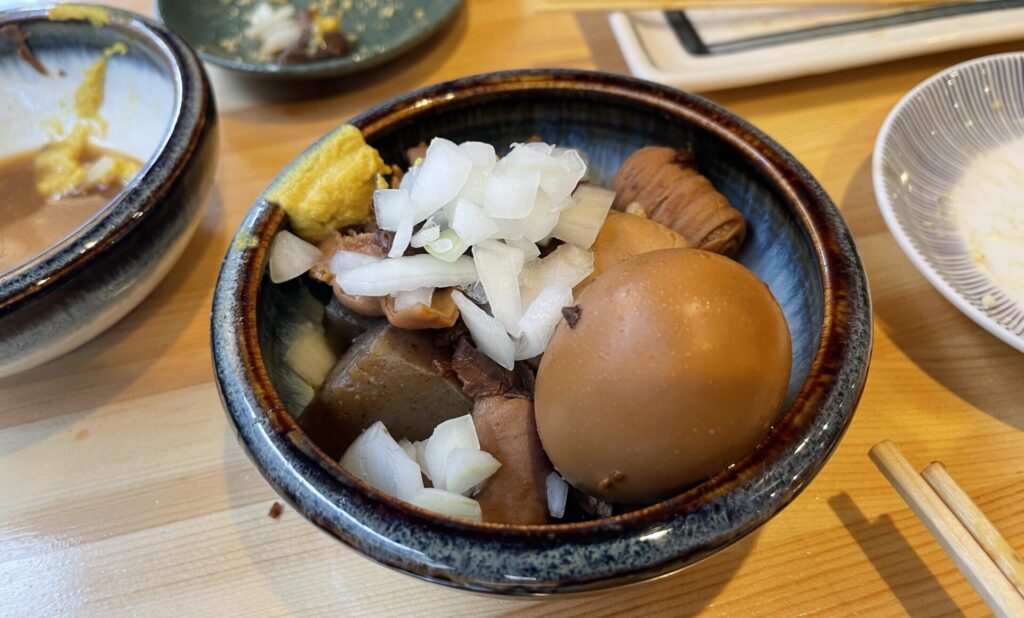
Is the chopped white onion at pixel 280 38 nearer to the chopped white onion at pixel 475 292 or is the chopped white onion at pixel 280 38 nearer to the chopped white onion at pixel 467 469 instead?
the chopped white onion at pixel 475 292

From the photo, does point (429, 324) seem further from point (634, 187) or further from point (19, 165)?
point (19, 165)

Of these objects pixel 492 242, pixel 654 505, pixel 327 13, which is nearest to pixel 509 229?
pixel 492 242

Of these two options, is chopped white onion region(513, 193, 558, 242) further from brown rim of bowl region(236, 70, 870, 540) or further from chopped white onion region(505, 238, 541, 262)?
brown rim of bowl region(236, 70, 870, 540)

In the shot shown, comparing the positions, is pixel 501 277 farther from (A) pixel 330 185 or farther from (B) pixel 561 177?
(A) pixel 330 185

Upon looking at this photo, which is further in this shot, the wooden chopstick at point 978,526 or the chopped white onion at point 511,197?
the chopped white onion at point 511,197

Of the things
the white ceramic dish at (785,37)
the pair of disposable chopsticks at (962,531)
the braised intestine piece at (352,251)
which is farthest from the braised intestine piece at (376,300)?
the white ceramic dish at (785,37)

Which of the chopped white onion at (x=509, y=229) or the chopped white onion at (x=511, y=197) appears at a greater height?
the chopped white onion at (x=511, y=197)
